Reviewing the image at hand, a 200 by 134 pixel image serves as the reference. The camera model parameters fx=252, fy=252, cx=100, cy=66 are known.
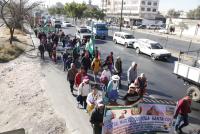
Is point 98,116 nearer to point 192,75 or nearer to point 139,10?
point 192,75

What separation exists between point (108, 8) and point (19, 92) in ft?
463

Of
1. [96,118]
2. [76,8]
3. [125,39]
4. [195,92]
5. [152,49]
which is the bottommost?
[195,92]

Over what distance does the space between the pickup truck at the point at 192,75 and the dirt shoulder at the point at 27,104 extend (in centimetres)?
679

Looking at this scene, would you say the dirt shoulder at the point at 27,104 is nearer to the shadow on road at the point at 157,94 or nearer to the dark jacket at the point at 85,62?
the dark jacket at the point at 85,62

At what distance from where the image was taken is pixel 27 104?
12.0 meters

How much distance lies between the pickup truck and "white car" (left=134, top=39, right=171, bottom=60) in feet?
32.9

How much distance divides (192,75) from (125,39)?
19279 mm

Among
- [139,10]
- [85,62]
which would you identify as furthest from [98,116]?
[139,10]

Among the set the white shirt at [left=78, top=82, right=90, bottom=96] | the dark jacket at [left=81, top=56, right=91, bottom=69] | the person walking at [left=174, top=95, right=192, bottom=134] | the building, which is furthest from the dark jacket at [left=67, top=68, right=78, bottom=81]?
the building

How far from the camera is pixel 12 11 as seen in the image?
29578mm

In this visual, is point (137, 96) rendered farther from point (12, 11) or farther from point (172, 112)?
point (12, 11)


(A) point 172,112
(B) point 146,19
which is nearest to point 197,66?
(A) point 172,112

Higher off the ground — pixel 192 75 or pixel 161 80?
pixel 192 75

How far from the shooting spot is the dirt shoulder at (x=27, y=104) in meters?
9.72
